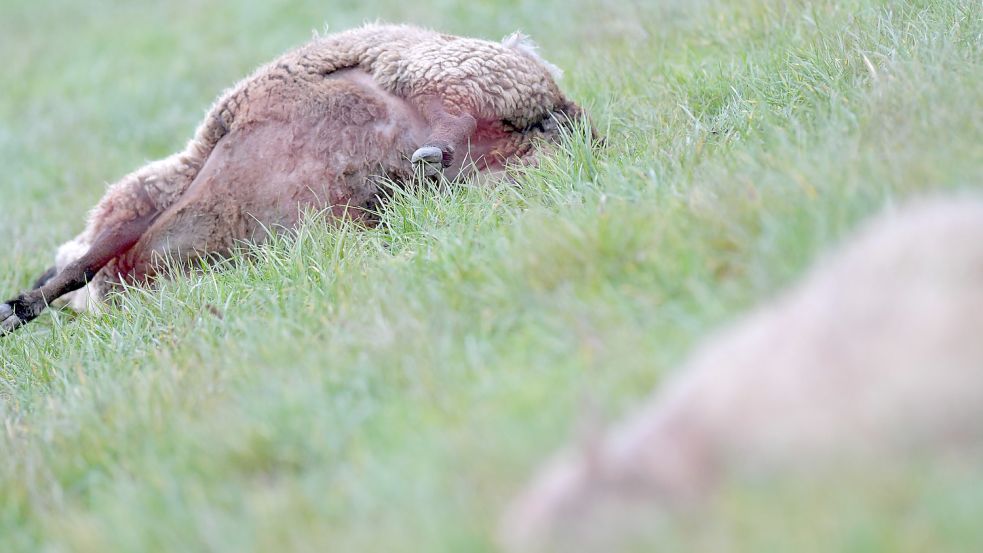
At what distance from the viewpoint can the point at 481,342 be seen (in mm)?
3193

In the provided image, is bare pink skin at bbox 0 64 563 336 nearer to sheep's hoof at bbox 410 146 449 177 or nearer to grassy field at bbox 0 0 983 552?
sheep's hoof at bbox 410 146 449 177

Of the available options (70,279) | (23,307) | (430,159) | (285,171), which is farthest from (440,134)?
(23,307)

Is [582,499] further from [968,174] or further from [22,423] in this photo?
[22,423]

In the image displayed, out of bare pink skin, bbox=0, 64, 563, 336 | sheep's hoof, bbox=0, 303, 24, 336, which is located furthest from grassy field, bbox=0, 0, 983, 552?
bare pink skin, bbox=0, 64, 563, 336

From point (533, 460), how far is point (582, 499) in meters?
0.24

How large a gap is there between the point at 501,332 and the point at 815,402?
1148mm

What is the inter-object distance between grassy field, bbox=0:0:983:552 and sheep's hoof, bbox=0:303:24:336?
100 millimetres

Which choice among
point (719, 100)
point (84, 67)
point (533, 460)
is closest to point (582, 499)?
point (533, 460)

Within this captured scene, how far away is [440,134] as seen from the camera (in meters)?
5.03

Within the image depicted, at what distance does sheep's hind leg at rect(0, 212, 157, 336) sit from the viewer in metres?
5.19

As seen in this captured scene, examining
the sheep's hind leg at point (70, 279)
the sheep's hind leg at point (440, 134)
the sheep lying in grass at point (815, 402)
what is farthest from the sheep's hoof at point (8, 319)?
the sheep lying in grass at point (815, 402)

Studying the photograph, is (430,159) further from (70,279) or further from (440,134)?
(70,279)

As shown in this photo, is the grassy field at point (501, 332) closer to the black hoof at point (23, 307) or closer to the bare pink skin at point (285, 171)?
the black hoof at point (23, 307)

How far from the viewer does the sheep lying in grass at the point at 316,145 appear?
200 inches
